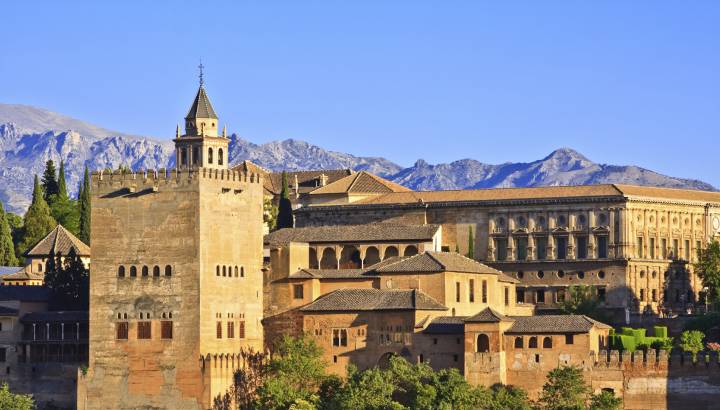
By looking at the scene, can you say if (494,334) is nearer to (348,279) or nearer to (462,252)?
(348,279)

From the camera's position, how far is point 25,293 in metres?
103

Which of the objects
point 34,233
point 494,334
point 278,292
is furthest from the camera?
point 34,233

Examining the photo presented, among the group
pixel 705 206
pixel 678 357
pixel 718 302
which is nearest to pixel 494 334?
pixel 678 357

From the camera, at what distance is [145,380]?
301 feet

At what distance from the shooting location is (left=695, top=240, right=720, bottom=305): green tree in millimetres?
115250

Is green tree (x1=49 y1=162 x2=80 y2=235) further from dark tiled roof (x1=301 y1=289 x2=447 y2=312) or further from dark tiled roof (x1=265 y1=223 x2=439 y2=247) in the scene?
dark tiled roof (x1=301 y1=289 x2=447 y2=312)

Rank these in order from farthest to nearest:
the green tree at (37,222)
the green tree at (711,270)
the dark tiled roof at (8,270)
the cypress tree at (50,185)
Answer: the cypress tree at (50,185) → the green tree at (37,222) → the dark tiled roof at (8,270) → the green tree at (711,270)

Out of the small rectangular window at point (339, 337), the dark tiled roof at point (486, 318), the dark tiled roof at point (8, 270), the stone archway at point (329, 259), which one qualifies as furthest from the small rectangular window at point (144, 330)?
the dark tiled roof at point (8, 270)

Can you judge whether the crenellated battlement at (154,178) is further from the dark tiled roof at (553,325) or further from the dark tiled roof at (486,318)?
the dark tiled roof at (553,325)

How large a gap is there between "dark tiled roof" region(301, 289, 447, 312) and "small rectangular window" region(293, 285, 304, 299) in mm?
1153

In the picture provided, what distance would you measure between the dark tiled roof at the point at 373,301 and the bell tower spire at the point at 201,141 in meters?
8.60

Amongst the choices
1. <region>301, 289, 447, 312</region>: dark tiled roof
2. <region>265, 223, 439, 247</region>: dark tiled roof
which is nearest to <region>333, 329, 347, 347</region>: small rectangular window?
<region>301, 289, 447, 312</region>: dark tiled roof

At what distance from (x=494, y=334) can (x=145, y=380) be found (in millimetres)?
17105

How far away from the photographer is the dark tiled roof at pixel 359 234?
347 ft
